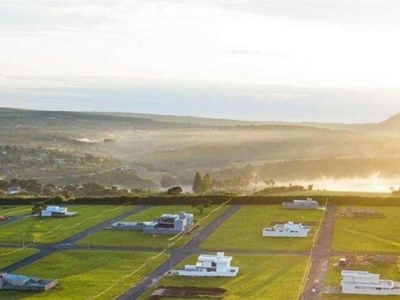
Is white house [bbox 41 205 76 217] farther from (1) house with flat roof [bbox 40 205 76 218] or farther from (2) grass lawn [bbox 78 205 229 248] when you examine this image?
(2) grass lawn [bbox 78 205 229 248]

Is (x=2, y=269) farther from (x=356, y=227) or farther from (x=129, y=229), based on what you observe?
(x=356, y=227)

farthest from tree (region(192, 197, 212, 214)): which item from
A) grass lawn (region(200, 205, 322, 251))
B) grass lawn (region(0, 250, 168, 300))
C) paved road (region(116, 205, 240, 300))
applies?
grass lawn (region(0, 250, 168, 300))

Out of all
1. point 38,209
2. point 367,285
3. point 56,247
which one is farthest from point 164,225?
point 367,285

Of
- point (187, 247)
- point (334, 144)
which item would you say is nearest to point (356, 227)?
point (187, 247)

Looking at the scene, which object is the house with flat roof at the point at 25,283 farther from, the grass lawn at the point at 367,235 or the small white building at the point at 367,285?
the grass lawn at the point at 367,235

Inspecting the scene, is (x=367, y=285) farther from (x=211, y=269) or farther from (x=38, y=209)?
(x=38, y=209)

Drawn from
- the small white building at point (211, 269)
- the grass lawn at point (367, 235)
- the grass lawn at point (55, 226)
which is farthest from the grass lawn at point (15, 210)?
the grass lawn at point (367, 235)
